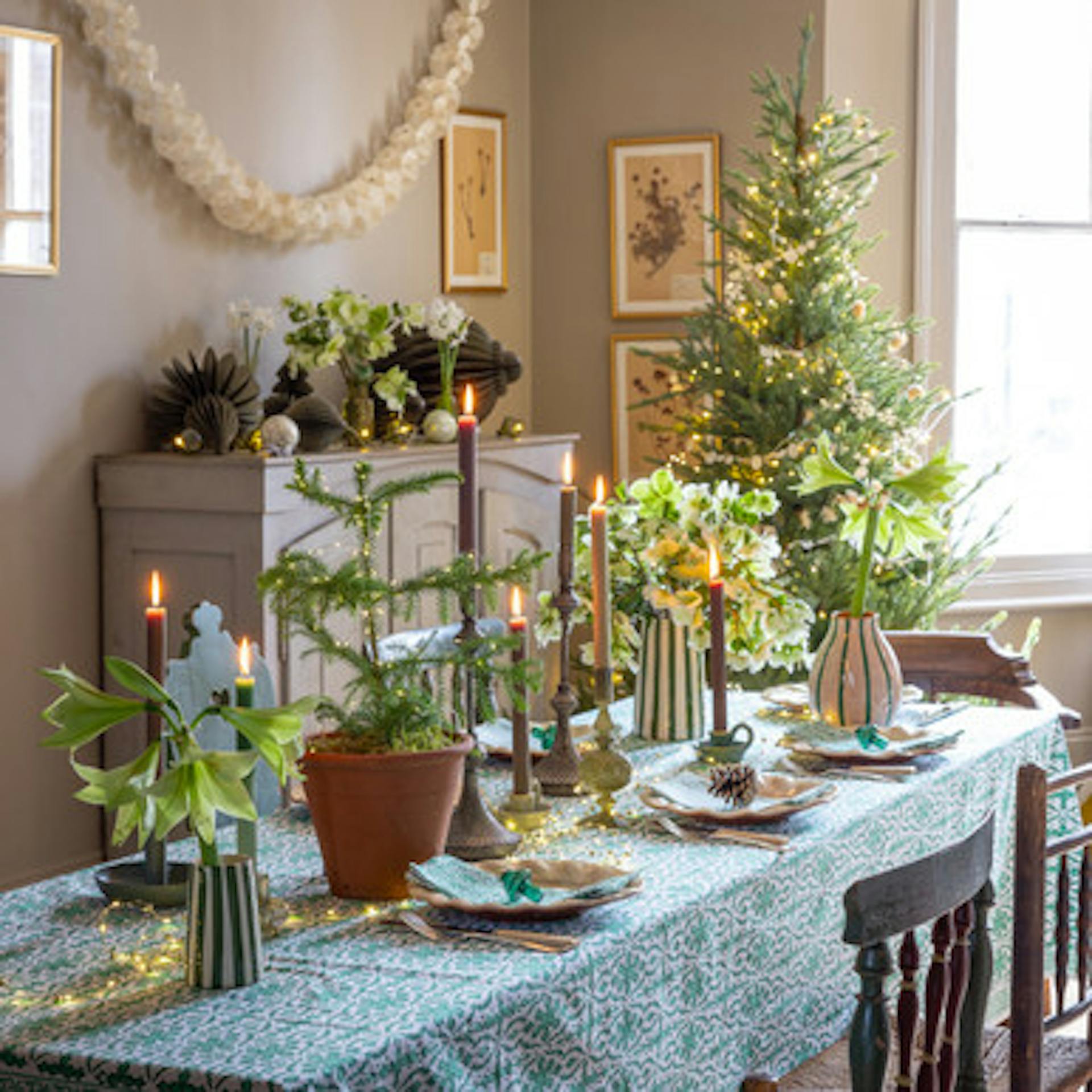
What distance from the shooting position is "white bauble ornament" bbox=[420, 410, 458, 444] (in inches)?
184

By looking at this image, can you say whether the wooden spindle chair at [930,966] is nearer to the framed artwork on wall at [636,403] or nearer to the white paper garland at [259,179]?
the white paper garland at [259,179]

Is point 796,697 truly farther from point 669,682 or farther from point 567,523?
point 567,523

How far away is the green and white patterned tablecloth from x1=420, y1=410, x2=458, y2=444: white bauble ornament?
2.19m

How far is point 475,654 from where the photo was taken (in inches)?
92.7

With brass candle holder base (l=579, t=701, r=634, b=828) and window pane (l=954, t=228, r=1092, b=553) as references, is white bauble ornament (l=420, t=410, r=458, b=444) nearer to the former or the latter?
window pane (l=954, t=228, r=1092, b=553)

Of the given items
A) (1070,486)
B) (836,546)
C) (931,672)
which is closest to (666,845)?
(931,672)

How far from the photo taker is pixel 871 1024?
168 centimetres

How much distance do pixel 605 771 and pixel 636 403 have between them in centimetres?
322

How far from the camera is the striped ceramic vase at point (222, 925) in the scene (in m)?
1.80

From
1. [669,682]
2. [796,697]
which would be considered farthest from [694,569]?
[796,697]

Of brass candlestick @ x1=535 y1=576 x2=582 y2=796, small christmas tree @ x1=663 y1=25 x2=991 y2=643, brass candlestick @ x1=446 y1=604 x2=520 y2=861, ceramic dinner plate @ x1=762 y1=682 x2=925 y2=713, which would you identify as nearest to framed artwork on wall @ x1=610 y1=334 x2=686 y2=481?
small christmas tree @ x1=663 y1=25 x2=991 y2=643

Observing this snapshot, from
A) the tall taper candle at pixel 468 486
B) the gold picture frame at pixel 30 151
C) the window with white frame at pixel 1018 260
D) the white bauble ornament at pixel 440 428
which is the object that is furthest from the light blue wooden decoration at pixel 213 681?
the window with white frame at pixel 1018 260

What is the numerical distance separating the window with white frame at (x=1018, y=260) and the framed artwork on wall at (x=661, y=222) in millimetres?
643

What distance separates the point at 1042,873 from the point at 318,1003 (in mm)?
878
